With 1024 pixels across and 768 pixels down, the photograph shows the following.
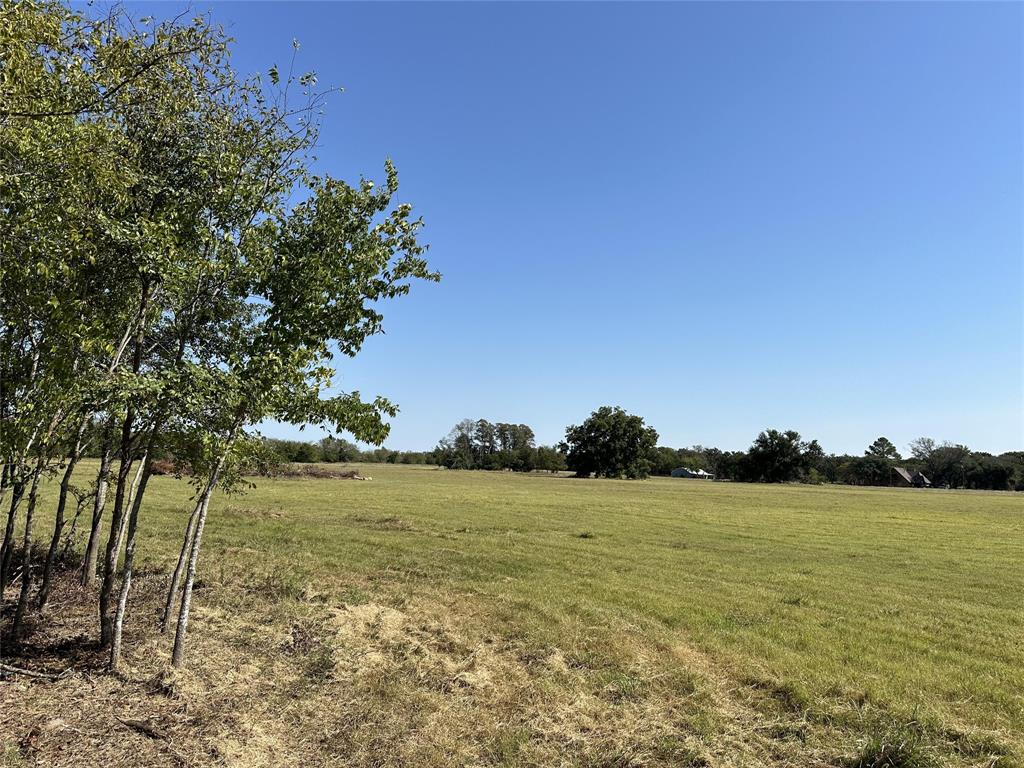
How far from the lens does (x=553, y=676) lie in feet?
24.9

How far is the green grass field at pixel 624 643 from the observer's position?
6031mm

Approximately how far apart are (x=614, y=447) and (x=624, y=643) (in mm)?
104201

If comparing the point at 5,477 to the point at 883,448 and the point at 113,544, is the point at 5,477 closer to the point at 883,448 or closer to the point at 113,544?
the point at 113,544

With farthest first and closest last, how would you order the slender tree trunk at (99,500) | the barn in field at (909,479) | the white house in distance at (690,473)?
the white house in distance at (690,473) → the barn in field at (909,479) → the slender tree trunk at (99,500)

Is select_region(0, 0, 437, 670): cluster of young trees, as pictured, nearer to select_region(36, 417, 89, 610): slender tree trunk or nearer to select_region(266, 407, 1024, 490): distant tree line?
select_region(36, 417, 89, 610): slender tree trunk

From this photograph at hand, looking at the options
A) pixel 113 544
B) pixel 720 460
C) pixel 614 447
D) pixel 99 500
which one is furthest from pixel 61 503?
pixel 720 460

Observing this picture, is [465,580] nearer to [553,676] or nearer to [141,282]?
[553,676]

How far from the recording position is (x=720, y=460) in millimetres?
146500

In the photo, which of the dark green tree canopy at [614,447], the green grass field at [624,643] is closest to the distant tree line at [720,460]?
the dark green tree canopy at [614,447]

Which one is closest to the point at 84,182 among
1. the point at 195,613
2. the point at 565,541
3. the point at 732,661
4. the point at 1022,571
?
the point at 195,613

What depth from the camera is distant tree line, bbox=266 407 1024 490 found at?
113m

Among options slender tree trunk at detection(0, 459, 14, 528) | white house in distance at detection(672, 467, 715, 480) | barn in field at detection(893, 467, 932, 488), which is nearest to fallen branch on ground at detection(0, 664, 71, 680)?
slender tree trunk at detection(0, 459, 14, 528)

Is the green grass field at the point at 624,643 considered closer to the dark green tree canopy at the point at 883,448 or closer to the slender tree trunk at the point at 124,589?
the slender tree trunk at the point at 124,589

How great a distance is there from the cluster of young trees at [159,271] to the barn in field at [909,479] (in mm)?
154873
